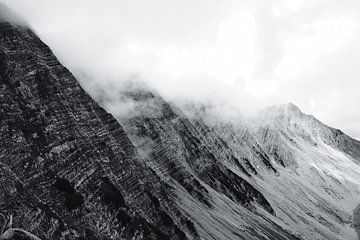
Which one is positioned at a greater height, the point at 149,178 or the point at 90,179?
the point at 149,178

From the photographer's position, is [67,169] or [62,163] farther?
[67,169]

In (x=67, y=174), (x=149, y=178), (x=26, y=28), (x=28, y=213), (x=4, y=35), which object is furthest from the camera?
(x=149, y=178)

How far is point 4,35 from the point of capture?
90.1m

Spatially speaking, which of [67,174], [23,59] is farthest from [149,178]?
[23,59]

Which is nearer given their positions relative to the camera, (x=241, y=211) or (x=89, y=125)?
(x=89, y=125)

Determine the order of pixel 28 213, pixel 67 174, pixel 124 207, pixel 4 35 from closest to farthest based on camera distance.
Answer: pixel 28 213, pixel 67 174, pixel 124 207, pixel 4 35

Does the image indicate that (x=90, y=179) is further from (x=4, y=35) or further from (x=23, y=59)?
(x=4, y=35)

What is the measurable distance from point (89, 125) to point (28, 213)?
1263 inches

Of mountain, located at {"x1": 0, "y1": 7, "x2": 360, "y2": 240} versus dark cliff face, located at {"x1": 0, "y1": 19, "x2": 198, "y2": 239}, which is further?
mountain, located at {"x1": 0, "y1": 7, "x2": 360, "y2": 240}

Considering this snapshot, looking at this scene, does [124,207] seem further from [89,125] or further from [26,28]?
[26,28]

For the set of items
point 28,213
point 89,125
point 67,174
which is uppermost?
point 89,125

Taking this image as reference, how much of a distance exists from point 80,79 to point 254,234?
248 feet

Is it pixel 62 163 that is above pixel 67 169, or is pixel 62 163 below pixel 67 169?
above

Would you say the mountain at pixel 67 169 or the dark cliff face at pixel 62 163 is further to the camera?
the mountain at pixel 67 169
